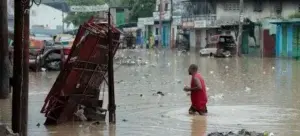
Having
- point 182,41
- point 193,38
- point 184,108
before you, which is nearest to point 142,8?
point 182,41

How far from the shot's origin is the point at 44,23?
332 feet

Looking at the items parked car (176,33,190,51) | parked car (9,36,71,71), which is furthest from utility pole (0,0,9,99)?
parked car (176,33,190,51)

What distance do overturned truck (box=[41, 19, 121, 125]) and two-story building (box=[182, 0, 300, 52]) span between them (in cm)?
3655

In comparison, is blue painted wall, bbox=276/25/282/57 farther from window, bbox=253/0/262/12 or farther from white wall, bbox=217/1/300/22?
window, bbox=253/0/262/12

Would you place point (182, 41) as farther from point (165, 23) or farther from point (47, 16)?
point (47, 16)

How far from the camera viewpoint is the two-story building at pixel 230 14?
52.6 metres

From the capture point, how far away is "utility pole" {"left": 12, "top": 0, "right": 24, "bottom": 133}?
807 cm

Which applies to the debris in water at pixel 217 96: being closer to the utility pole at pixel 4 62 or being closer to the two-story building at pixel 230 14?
the utility pole at pixel 4 62

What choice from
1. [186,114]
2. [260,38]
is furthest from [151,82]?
[260,38]

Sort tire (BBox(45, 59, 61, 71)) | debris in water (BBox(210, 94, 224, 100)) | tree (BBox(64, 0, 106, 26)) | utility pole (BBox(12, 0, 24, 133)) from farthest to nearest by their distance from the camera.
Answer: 1. tree (BBox(64, 0, 106, 26))
2. tire (BBox(45, 59, 61, 71))
3. debris in water (BBox(210, 94, 224, 100))
4. utility pole (BBox(12, 0, 24, 133))

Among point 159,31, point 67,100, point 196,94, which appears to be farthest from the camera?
point 159,31

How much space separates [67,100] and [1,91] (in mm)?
5039

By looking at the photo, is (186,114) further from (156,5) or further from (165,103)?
(156,5)

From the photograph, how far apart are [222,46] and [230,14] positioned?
41.4ft
